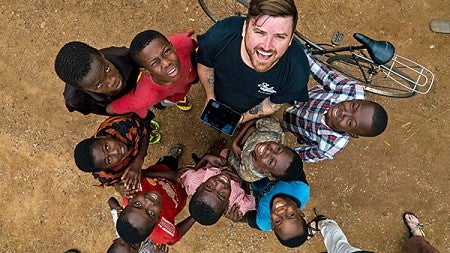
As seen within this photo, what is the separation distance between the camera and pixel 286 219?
11.3 ft

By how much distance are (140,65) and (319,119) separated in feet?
4.64

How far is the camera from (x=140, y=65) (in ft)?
11.0

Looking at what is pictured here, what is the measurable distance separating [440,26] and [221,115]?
8.80 ft

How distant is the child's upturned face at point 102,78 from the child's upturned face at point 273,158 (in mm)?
1158

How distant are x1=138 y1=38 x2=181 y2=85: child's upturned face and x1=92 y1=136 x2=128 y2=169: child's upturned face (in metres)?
0.59

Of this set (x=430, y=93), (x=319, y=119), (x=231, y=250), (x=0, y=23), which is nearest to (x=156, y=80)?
(x=319, y=119)

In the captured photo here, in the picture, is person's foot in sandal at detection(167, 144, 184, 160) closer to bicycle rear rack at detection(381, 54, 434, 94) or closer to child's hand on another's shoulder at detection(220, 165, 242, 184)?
child's hand on another's shoulder at detection(220, 165, 242, 184)

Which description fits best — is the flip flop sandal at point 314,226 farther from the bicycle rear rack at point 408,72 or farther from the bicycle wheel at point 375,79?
the bicycle rear rack at point 408,72

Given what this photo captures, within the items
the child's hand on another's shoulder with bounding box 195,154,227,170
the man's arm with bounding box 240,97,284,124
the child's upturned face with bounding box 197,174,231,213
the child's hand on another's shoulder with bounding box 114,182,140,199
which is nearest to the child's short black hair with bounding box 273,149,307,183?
the child's upturned face with bounding box 197,174,231,213

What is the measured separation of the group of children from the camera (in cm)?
327

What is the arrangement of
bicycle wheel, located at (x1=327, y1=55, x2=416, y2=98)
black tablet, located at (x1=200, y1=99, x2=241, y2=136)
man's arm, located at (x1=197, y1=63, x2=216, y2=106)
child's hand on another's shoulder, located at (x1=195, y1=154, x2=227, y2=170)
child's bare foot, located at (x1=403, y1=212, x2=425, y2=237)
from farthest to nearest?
child's bare foot, located at (x1=403, y1=212, x2=425, y2=237) < bicycle wheel, located at (x1=327, y1=55, x2=416, y2=98) < child's hand on another's shoulder, located at (x1=195, y1=154, x2=227, y2=170) < black tablet, located at (x1=200, y1=99, x2=241, y2=136) < man's arm, located at (x1=197, y1=63, x2=216, y2=106)

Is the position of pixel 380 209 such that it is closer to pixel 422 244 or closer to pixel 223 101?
pixel 422 244

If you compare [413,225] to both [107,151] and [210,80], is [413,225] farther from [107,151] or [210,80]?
[107,151]

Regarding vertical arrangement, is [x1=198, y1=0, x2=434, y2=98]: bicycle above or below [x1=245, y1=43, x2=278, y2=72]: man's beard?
below
